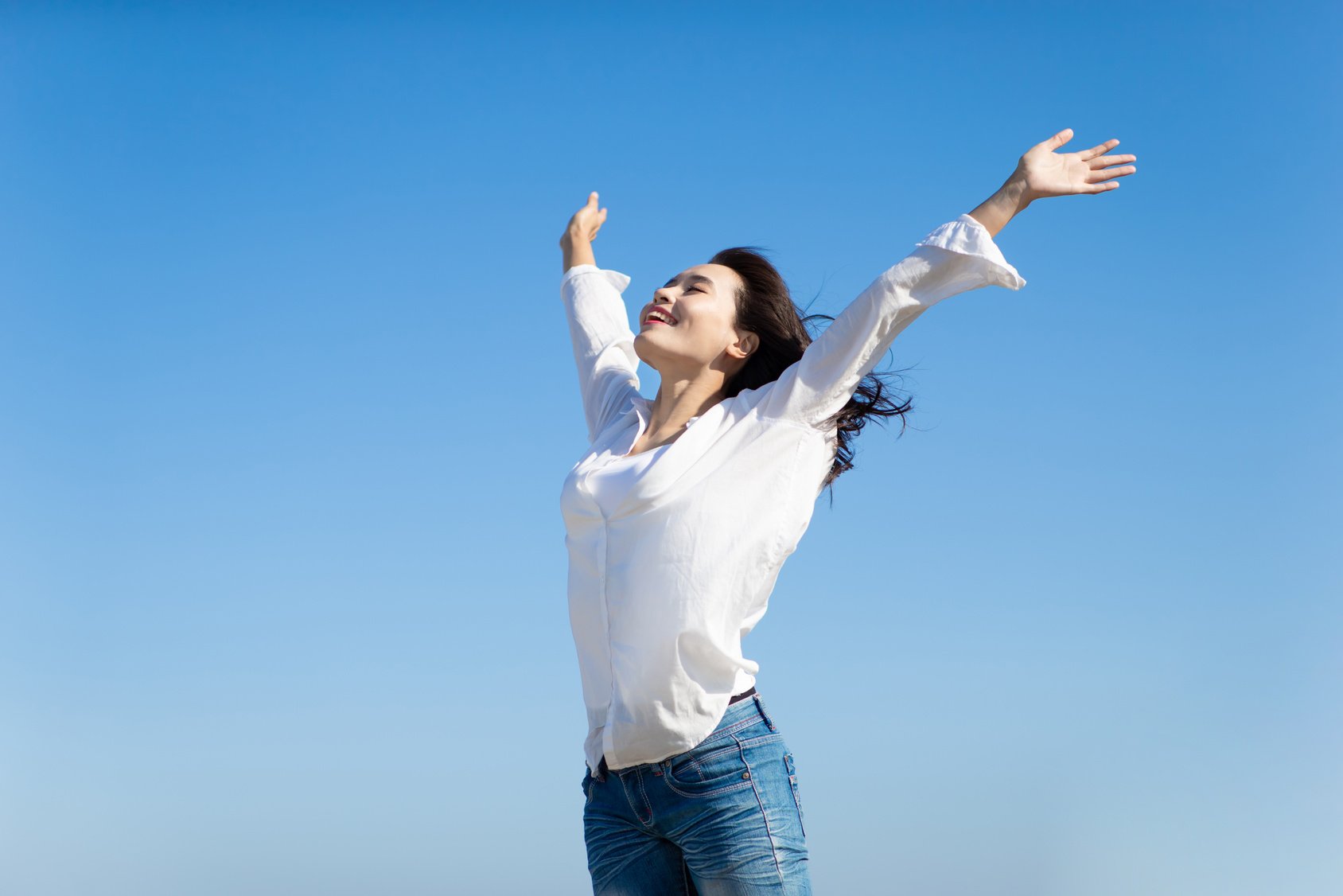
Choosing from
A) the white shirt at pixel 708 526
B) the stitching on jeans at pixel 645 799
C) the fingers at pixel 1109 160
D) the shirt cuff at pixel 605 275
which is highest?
the shirt cuff at pixel 605 275

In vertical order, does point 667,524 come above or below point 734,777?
above

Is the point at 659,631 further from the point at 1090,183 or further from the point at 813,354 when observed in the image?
the point at 1090,183

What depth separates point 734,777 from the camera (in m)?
2.80

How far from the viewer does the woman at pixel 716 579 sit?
110 inches

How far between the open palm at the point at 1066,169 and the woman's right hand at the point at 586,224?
1.80 meters

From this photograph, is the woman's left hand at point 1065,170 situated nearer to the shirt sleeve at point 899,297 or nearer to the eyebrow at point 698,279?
the shirt sleeve at point 899,297

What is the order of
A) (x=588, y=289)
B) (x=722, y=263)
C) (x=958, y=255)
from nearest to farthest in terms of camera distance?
1. (x=958, y=255)
2. (x=722, y=263)
3. (x=588, y=289)

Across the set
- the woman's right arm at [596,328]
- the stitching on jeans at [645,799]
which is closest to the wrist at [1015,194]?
the woman's right arm at [596,328]

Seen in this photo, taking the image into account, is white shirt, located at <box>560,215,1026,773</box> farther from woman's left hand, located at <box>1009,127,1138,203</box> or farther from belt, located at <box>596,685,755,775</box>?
woman's left hand, located at <box>1009,127,1138,203</box>

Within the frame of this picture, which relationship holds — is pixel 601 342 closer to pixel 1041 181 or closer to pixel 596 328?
pixel 596 328

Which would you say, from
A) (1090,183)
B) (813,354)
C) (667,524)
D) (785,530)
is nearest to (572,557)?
(667,524)

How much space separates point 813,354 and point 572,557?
83 cm

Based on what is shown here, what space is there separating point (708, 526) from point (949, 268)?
0.83 m

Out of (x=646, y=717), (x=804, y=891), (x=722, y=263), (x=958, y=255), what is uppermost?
(x=722, y=263)
